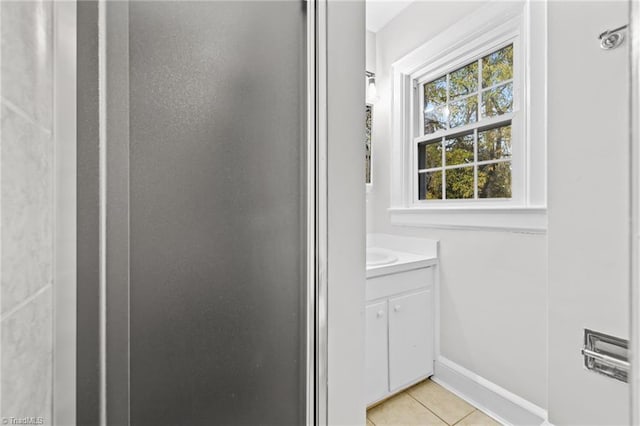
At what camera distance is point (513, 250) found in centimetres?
156

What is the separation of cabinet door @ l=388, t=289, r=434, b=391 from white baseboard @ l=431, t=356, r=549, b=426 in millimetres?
104

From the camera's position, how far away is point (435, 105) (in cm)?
212

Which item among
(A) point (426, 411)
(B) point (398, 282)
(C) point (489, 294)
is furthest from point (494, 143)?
(A) point (426, 411)

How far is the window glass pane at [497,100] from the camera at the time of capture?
65.7 inches

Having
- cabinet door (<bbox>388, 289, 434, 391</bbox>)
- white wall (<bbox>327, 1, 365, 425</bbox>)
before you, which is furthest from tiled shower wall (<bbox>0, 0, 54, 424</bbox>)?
cabinet door (<bbox>388, 289, 434, 391</bbox>)

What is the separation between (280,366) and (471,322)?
1.53m

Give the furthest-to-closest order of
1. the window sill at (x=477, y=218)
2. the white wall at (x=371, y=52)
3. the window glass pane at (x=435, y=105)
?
the white wall at (x=371, y=52) → the window glass pane at (x=435, y=105) → the window sill at (x=477, y=218)

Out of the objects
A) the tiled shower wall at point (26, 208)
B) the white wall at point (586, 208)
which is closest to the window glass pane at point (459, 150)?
the white wall at point (586, 208)

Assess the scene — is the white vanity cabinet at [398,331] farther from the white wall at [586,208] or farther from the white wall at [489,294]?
the white wall at [586,208]

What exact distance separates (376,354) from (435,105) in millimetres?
1743

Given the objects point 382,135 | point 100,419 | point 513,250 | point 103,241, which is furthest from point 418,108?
point 100,419

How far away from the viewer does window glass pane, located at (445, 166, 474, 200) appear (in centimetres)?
187

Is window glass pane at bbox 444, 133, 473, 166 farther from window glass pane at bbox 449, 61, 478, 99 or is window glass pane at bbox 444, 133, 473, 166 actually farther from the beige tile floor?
the beige tile floor

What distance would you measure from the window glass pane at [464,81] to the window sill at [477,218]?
77 centimetres
